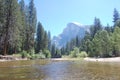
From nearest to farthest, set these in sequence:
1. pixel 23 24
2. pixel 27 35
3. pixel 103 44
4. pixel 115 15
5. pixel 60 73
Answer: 1. pixel 60 73
2. pixel 23 24
3. pixel 103 44
4. pixel 27 35
5. pixel 115 15

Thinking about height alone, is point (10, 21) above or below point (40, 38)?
above

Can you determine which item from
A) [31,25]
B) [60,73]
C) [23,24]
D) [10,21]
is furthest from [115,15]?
[60,73]

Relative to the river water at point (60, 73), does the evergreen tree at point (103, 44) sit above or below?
above

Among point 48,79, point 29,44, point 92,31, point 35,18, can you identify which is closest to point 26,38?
point 29,44

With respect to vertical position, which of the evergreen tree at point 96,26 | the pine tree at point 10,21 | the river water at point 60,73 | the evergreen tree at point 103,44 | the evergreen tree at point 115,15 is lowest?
the river water at point 60,73

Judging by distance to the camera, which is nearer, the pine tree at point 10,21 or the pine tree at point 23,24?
the pine tree at point 10,21

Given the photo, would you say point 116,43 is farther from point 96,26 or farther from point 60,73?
point 60,73

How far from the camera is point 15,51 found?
211ft

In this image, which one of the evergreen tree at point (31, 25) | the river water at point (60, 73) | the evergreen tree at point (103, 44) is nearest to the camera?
the river water at point (60, 73)

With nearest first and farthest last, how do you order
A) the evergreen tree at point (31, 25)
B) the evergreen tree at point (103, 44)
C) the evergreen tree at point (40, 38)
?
the evergreen tree at point (103, 44)
the evergreen tree at point (31, 25)
the evergreen tree at point (40, 38)

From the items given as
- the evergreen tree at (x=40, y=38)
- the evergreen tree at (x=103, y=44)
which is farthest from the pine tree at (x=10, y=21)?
the evergreen tree at (x=40, y=38)

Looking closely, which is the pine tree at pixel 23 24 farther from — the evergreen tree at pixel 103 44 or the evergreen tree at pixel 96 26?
the evergreen tree at pixel 96 26

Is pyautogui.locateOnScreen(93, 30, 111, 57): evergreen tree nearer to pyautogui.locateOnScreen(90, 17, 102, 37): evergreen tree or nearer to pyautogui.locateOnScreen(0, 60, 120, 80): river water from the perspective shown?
pyautogui.locateOnScreen(90, 17, 102, 37): evergreen tree

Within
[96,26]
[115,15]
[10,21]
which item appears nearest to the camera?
[10,21]
